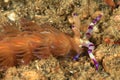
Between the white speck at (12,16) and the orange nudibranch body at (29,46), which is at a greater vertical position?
the white speck at (12,16)

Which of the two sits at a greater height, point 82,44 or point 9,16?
point 9,16

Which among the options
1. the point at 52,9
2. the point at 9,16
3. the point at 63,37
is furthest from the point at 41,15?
the point at 63,37

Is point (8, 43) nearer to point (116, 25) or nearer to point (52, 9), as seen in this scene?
point (52, 9)

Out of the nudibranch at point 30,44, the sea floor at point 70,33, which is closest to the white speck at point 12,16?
the sea floor at point 70,33

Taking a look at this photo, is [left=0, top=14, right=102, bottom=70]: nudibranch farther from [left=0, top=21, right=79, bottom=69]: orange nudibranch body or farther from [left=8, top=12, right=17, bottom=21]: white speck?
[left=8, top=12, right=17, bottom=21]: white speck

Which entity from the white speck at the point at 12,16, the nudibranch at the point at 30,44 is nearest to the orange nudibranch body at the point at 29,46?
the nudibranch at the point at 30,44

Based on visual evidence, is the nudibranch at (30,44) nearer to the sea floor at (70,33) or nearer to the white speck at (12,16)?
the sea floor at (70,33)

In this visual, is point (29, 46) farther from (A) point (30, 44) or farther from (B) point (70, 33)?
(B) point (70, 33)

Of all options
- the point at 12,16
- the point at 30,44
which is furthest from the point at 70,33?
the point at 12,16

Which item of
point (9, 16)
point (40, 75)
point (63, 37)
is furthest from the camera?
point (9, 16)

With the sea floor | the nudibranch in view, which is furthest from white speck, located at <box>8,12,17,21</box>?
the nudibranch

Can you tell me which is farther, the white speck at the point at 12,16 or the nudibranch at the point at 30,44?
the white speck at the point at 12,16
